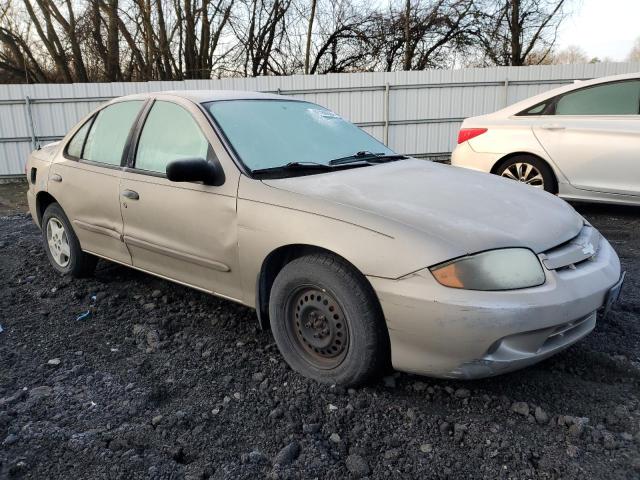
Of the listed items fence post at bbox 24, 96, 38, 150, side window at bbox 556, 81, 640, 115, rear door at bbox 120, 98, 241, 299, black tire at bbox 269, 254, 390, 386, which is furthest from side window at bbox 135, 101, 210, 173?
fence post at bbox 24, 96, 38, 150

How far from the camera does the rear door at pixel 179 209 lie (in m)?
3.01

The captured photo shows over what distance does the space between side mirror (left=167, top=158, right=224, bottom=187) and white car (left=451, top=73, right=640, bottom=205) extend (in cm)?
432

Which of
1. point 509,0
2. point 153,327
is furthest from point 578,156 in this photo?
point 509,0

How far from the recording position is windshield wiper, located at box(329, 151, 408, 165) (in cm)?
332

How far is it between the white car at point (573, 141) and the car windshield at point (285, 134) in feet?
10.00

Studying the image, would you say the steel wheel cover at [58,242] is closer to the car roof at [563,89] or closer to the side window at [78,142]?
the side window at [78,142]

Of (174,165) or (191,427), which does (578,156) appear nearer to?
(174,165)

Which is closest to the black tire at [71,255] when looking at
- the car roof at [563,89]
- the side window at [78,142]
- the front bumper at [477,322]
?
the side window at [78,142]

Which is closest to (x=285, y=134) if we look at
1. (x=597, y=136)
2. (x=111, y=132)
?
(x=111, y=132)

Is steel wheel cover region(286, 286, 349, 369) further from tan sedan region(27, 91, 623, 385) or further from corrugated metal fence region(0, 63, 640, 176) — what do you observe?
A: corrugated metal fence region(0, 63, 640, 176)

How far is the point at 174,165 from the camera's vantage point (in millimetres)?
2896

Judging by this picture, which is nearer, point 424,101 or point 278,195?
point 278,195

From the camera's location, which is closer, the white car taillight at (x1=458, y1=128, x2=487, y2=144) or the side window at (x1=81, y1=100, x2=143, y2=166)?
the side window at (x1=81, y1=100, x2=143, y2=166)

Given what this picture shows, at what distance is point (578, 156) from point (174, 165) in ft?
15.5
